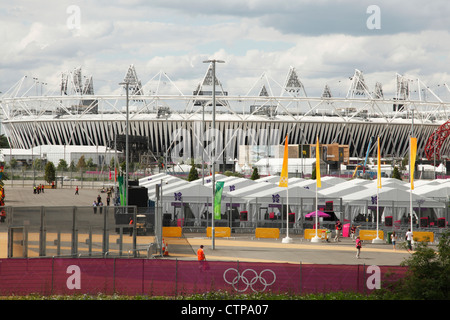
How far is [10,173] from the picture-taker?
3499 inches

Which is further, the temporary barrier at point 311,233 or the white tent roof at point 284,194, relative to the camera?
the white tent roof at point 284,194

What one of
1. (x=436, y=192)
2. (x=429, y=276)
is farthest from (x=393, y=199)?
(x=429, y=276)

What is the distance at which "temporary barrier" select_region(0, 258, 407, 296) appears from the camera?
19.0 m

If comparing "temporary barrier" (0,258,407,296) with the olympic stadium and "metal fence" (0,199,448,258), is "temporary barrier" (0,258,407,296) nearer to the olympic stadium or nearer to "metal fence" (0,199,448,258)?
"metal fence" (0,199,448,258)

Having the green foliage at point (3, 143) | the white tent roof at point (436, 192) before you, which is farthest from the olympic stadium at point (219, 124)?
the white tent roof at point (436, 192)

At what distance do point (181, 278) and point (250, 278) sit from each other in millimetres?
1886

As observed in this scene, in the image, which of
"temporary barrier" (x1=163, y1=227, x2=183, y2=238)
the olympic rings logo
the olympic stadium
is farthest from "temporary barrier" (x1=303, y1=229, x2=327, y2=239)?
→ the olympic stadium

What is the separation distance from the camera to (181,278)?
1927 centimetres

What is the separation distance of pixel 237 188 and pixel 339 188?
6982 millimetres

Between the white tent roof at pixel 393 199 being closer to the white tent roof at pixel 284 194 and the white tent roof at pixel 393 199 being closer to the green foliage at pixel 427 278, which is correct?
the white tent roof at pixel 284 194

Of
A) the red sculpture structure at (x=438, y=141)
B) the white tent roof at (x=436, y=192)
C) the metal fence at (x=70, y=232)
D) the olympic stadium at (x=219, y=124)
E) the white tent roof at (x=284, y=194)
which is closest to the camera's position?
the metal fence at (x=70, y=232)

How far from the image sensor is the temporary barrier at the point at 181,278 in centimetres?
1905
